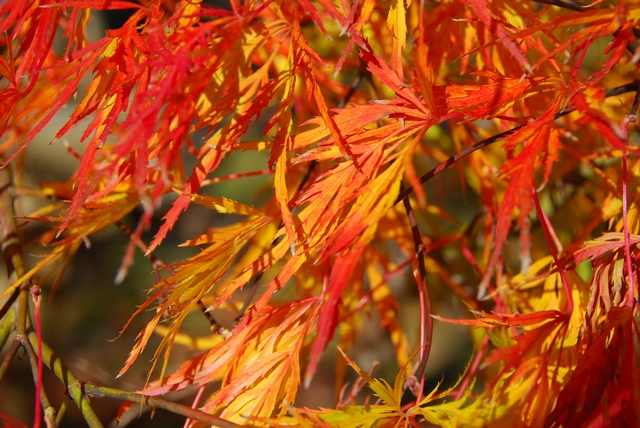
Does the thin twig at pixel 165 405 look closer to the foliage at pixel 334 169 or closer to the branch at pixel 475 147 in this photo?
A: the foliage at pixel 334 169

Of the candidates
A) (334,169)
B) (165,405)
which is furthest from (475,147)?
(165,405)

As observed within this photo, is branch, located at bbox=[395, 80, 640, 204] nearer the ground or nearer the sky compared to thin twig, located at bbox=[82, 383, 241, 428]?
nearer the sky

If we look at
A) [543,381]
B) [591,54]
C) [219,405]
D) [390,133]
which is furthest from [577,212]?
[219,405]

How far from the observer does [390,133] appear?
433 mm

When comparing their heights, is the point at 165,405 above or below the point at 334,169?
below

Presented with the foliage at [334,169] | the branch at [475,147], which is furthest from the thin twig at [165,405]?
the branch at [475,147]

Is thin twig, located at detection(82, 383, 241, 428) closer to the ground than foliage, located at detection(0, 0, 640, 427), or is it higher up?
closer to the ground

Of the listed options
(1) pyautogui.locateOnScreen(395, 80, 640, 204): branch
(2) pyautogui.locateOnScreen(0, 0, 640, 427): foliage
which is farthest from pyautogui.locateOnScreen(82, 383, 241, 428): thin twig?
(1) pyautogui.locateOnScreen(395, 80, 640, 204): branch

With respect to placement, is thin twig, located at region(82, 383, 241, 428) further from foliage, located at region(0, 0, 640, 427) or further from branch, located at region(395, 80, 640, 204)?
branch, located at region(395, 80, 640, 204)

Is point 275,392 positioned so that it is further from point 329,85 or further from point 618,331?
point 329,85

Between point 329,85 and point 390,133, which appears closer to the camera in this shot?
point 390,133

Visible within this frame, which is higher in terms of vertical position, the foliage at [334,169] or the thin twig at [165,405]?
the foliage at [334,169]

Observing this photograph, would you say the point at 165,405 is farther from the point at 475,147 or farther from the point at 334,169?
the point at 475,147

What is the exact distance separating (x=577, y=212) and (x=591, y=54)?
1.37ft
